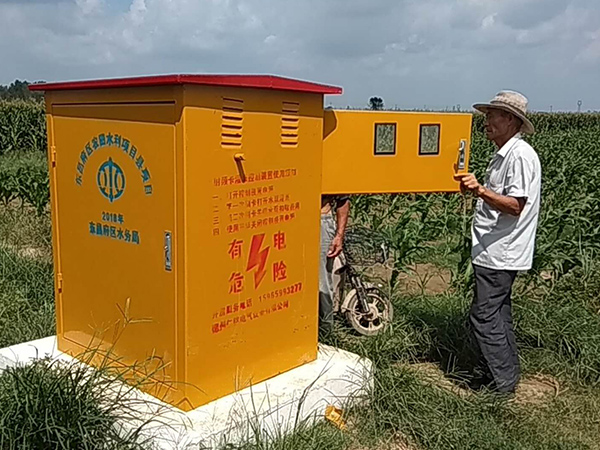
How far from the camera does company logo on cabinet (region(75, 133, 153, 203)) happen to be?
3.12 metres

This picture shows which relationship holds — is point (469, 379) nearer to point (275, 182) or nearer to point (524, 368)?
point (524, 368)

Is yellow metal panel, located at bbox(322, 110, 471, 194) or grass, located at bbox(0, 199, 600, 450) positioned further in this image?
yellow metal panel, located at bbox(322, 110, 471, 194)

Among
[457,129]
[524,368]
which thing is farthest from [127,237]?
[524,368]

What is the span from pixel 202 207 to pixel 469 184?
1.75 meters

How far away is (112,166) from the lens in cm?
330

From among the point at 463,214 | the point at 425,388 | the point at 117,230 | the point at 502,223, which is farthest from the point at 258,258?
the point at 463,214

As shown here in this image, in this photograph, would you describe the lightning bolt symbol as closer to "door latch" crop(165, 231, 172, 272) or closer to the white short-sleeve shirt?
"door latch" crop(165, 231, 172, 272)

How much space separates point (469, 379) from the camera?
4316 millimetres

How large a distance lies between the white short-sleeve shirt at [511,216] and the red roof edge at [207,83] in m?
1.09

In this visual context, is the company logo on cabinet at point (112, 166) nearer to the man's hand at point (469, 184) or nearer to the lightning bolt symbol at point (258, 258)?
the lightning bolt symbol at point (258, 258)

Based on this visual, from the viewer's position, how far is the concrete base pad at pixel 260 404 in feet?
9.96

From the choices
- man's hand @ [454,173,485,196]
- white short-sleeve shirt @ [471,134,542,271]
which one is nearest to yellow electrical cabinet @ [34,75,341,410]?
man's hand @ [454,173,485,196]

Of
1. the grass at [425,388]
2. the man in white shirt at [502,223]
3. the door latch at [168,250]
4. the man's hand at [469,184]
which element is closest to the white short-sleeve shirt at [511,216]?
the man in white shirt at [502,223]

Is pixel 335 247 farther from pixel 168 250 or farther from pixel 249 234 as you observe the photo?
pixel 168 250
